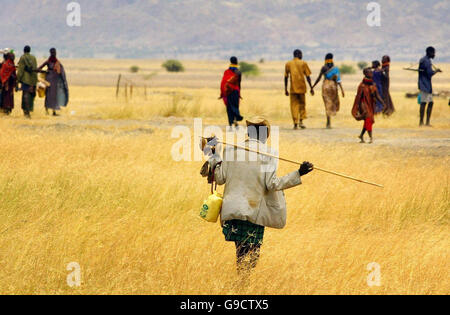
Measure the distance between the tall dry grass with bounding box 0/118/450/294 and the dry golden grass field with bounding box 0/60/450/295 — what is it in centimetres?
2

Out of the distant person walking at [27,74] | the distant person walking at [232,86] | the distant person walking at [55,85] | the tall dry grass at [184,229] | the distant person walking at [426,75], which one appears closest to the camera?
the tall dry grass at [184,229]

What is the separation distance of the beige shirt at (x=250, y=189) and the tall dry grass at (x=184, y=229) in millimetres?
521

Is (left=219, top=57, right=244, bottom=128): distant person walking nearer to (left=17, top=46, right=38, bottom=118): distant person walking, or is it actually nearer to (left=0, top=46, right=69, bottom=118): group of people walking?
(left=0, top=46, right=69, bottom=118): group of people walking

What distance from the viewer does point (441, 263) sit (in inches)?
298

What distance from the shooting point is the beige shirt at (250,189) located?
6.25 m

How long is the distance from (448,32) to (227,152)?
183 metres

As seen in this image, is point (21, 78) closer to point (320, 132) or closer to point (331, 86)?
point (320, 132)

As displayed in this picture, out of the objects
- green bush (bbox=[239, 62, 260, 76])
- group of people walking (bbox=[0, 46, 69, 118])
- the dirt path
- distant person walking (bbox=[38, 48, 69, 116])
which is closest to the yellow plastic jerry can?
the dirt path

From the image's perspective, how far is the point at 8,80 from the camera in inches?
835

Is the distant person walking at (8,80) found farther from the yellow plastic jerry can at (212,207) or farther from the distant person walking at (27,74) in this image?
the yellow plastic jerry can at (212,207)

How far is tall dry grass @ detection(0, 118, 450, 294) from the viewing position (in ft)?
21.7

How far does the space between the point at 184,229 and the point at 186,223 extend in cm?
32

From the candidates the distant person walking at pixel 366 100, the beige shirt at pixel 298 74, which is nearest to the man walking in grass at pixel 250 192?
the distant person walking at pixel 366 100
